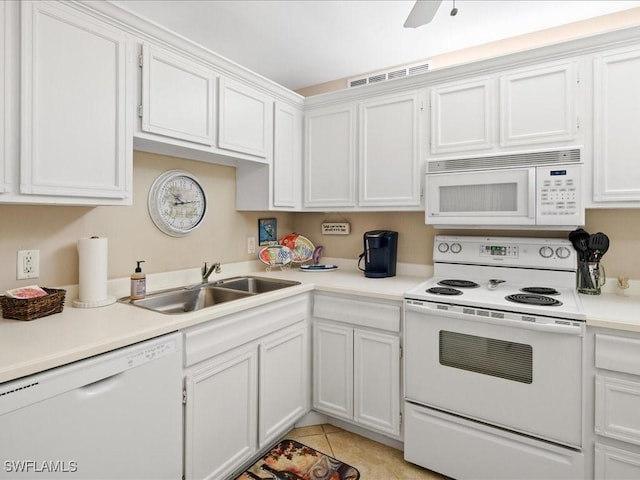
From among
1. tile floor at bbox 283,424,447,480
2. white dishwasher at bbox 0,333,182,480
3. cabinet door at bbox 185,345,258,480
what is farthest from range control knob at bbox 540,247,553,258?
white dishwasher at bbox 0,333,182,480

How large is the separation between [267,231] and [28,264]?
1607mm

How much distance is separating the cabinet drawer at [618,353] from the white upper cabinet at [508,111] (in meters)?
1.02

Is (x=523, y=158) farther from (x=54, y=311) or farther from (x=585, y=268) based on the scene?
(x=54, y=311)

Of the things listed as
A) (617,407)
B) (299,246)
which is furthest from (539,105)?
(299,246)

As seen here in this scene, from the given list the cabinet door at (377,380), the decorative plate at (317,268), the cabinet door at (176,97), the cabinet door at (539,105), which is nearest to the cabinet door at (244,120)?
the cabinet door at (176,97)

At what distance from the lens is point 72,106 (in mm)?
1433

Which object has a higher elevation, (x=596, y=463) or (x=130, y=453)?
(x=130, y=453)

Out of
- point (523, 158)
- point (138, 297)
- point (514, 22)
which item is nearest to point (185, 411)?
point (138, 297)

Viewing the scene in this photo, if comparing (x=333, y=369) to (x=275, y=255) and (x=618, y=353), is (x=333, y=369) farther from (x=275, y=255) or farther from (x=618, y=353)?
(x=618, y=353)

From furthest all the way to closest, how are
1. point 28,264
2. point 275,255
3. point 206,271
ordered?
point 275,255 → point 206,271 → point 28,264

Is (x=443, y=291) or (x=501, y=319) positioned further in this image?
(x=443, y=291)

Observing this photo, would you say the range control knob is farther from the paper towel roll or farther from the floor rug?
the paper towel roll

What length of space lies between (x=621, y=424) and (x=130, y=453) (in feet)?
6.35

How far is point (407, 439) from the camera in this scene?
6.41ft
